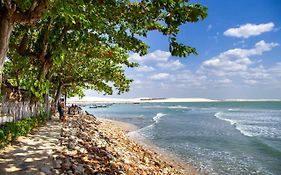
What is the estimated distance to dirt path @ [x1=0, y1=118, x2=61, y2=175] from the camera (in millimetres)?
9422

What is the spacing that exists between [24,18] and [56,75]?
24.3m

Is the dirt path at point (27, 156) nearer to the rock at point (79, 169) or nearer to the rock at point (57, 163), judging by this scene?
Answer: the rock at point (57, 163)

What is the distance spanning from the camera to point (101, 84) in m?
32.2

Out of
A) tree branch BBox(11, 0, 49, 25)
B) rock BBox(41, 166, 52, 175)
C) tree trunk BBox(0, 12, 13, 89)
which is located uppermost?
tree branch BBox(11, 0, 49, 25)

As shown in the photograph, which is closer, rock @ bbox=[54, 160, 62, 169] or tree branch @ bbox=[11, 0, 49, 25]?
tree branch @ bbox=[11, 0, 49, 25]

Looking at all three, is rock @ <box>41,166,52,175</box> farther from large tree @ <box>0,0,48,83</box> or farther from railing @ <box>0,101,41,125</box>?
railing @ <box>0,101,41,125</box>

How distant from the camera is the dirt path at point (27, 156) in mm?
9422

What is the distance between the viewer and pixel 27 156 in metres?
11.1

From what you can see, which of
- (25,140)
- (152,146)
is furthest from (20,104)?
(152,146)

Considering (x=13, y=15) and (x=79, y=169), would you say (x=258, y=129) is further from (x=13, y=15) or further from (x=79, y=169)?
(x=13, y=15)

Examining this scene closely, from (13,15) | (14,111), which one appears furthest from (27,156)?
(14,111)

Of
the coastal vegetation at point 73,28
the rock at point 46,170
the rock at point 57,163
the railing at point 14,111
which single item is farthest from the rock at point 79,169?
the railing at point 14,111

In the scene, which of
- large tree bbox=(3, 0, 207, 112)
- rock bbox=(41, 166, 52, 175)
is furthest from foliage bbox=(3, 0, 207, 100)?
rock bbox=(41, 166, 52, 175)

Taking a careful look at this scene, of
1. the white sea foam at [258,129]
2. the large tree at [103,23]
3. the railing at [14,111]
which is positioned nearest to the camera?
the large tree at [103,23]
